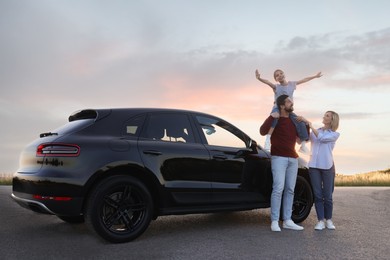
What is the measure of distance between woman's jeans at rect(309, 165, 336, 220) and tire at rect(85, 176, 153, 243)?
2681 millimetres

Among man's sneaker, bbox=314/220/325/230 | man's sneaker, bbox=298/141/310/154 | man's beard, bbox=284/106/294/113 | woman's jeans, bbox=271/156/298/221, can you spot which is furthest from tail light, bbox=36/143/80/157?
man's sneaker, bbox=314/220/325/230

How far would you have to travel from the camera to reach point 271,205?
23.0 feet

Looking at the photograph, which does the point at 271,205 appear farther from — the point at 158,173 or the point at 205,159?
the point at 158,173

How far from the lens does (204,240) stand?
6164mm

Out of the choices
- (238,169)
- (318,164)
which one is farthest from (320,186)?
(238,169)

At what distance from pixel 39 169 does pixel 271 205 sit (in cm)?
332

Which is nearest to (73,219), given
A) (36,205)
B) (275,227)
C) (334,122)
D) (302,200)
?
(36,205)

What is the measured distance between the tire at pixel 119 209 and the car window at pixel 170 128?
0.75m

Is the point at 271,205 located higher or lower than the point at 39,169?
lower

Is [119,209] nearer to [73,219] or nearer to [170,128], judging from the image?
[170,128]

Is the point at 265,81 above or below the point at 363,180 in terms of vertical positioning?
above

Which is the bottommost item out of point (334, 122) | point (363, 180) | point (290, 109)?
point (363, 180)

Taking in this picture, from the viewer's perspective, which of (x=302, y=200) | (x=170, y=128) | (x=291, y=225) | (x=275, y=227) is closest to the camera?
(x=170, y=128)

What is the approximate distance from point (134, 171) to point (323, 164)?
115 inches
